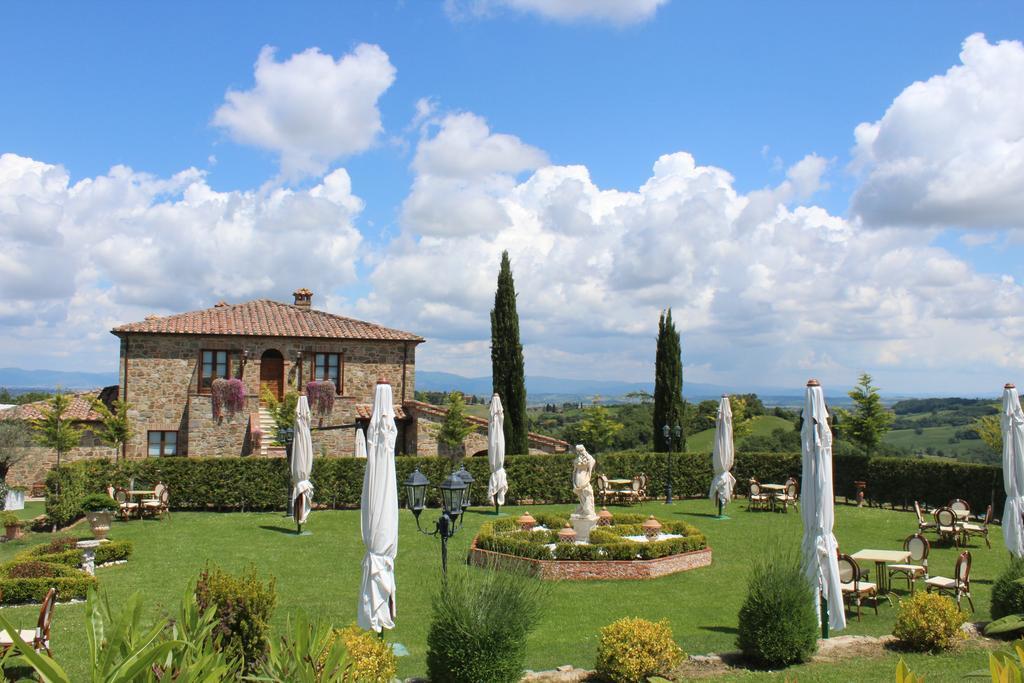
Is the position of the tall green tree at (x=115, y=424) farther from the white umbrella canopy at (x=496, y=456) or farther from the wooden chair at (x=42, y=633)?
the wooden chair at (x=42, y=633)

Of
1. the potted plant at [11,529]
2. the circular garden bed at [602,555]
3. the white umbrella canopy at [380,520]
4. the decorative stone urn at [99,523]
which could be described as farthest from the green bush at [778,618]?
the potted plant at [11,529]

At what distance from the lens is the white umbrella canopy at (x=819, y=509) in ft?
30.6

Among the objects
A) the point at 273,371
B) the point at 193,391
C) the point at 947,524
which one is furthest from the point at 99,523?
the point at 947,524

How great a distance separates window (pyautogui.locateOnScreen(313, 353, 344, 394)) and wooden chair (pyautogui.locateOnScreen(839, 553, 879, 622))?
22132 mm

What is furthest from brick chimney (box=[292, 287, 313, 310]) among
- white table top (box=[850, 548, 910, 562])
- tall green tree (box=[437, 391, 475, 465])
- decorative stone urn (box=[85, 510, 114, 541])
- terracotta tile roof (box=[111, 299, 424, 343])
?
white table top (box=[850, 548, 910, 562])

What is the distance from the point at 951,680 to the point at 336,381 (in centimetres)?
2519

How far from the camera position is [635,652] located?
7.55 m

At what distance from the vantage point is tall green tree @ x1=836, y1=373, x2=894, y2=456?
25.0 meters

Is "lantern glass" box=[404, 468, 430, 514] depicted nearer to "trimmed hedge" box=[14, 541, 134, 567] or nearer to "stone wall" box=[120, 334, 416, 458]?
"trimmed hedge" box=[14, 541, 134, 567]

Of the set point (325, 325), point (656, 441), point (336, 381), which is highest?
point (325, 325)

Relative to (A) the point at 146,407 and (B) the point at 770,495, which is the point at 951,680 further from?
(A) the point at 146,407

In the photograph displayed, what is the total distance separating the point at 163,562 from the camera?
14.4 meters

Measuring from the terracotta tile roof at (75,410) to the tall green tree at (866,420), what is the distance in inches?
1073

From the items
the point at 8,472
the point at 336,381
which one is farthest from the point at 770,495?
the point at 8,472
